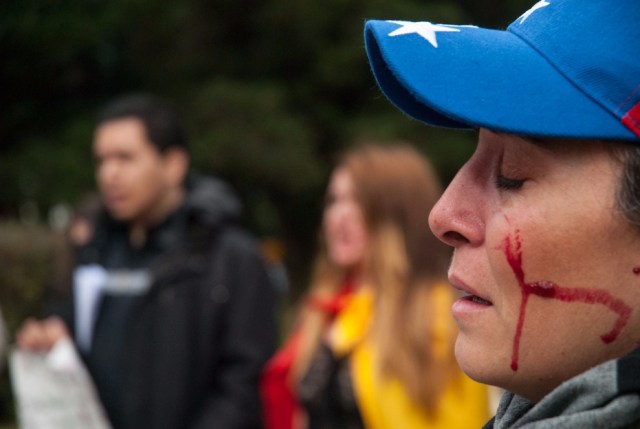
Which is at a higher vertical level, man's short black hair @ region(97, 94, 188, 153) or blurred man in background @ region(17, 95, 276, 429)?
man's short black hair @ region(97, 94, 188, 153)

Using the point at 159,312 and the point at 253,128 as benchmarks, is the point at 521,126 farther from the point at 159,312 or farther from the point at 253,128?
the point at 253,128

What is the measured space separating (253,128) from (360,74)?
2.39m

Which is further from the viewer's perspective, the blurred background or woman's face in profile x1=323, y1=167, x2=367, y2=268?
the blurred background

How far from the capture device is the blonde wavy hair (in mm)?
3539

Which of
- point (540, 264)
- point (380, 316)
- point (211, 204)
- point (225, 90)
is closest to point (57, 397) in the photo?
point (211, 204)

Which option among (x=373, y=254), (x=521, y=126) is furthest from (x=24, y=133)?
(x=521, y=126)

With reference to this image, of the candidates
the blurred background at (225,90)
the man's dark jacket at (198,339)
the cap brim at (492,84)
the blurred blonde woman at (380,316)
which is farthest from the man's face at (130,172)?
the blurred background at (225,90)

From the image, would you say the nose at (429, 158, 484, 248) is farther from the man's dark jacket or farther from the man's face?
the man's face

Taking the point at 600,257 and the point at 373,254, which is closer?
the point at 600,257

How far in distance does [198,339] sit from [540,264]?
3.07 metres

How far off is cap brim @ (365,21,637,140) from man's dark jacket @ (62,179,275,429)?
114 inches

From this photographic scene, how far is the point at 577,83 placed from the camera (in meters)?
1.23

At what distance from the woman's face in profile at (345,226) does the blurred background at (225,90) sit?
35.6 feet

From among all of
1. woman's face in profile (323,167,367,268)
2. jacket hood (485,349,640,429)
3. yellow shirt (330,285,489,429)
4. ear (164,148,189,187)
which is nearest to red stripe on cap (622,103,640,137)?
jacket hood (485,349,640,429)
